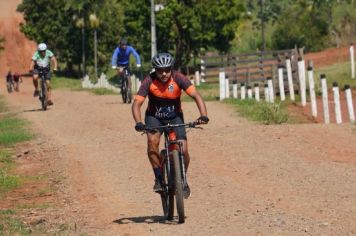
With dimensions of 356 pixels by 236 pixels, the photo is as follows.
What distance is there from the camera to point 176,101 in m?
11.2

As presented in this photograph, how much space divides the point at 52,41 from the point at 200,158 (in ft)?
189

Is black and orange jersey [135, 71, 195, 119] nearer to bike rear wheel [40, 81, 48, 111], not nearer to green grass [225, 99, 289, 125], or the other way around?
green grass [225, 99, 289, 125]

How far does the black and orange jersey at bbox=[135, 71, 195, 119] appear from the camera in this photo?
1117 centimetres

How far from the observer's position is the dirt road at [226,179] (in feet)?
35.3

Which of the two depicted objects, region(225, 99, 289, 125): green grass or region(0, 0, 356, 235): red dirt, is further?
region(225, 99, 289, 125): green grass

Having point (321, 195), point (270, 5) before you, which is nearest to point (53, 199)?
point (321, 195)

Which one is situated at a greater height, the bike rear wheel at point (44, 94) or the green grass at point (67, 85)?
Result: the bike rear wheel at point (44, 94)

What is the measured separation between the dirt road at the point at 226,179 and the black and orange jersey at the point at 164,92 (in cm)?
121

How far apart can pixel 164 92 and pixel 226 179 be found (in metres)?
3.32

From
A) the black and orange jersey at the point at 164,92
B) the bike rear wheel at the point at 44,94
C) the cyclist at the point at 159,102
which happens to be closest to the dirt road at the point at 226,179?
the cyclist at the point at 159,102

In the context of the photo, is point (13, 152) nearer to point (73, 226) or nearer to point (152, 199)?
point (152, 199)

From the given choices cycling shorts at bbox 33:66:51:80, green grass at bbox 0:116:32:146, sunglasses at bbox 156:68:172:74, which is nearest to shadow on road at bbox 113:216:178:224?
sunglasses at bbox 156:68:172:74

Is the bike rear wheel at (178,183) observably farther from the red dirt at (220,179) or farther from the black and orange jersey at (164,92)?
the black and orange jersey at (164,92)

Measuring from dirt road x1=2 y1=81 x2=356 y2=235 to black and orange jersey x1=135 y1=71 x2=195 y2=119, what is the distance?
121cm
